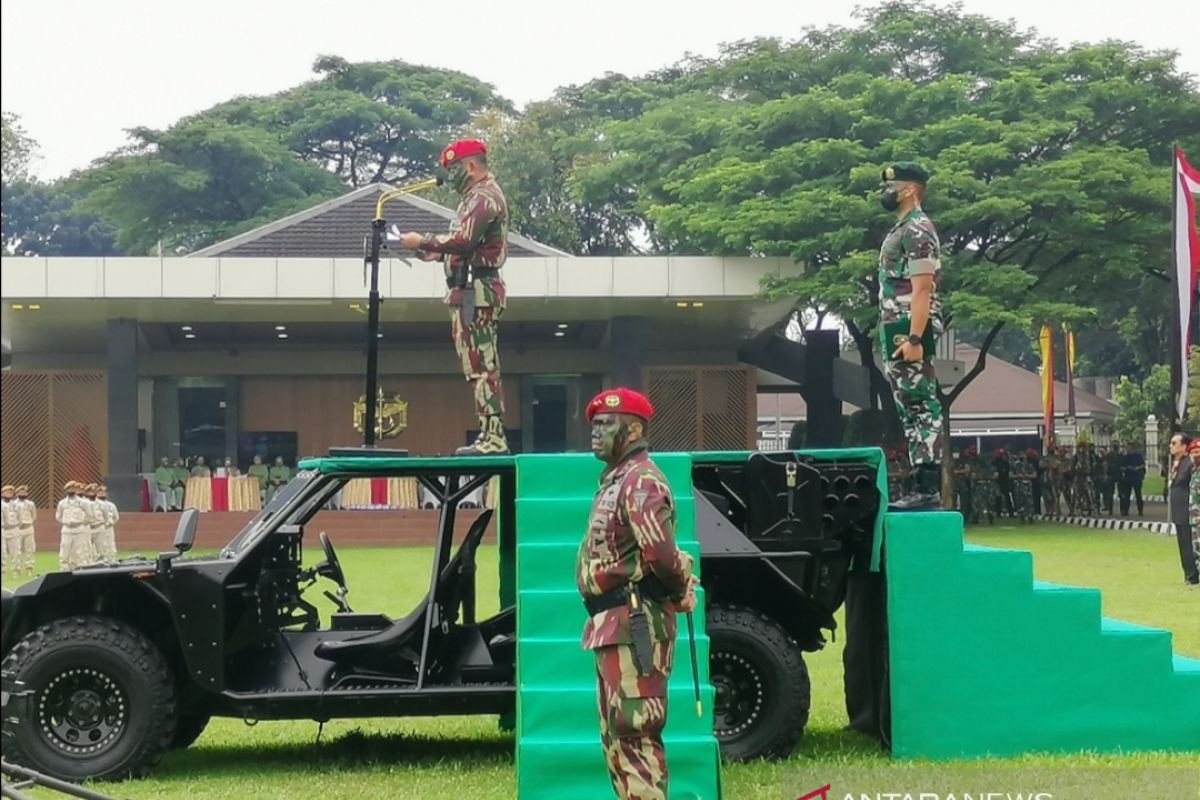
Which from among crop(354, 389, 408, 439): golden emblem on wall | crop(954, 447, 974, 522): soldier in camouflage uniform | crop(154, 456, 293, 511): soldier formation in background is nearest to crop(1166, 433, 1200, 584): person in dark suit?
crop(954, 447, 974, 522): soldier in camouflage uniform

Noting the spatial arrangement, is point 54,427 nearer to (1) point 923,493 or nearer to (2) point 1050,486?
(2) point 1050,486

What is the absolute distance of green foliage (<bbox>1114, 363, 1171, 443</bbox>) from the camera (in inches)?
1972

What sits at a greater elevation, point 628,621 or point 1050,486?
point 628,621

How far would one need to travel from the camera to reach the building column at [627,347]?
34.5 metres

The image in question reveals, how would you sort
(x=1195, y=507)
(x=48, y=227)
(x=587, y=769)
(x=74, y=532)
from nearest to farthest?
(x=587, y=769)
(x=1195, y=507)
(x=74, y=532)
(x=48, y=227)

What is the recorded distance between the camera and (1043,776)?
25.6ft

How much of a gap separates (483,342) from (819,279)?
2227cm

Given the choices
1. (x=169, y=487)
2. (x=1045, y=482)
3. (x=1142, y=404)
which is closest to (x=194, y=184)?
(x=169, y=487)

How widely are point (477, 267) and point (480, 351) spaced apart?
49cm

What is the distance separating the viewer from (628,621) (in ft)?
20.2

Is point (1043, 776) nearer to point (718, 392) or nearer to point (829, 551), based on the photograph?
point (829, 551)

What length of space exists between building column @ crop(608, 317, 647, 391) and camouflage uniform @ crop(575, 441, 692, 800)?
2808 centimetres

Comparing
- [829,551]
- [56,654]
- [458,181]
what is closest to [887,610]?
[829,551]

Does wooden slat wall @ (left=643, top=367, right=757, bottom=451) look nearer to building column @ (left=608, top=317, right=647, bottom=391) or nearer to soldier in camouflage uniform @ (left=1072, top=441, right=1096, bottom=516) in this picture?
building column @ (left=608, top=317, right=647, bottom=391)
